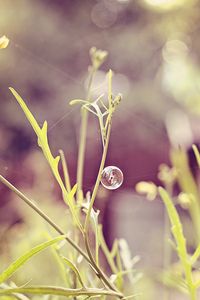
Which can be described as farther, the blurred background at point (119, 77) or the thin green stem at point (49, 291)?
the blurred background at point (119, 77)

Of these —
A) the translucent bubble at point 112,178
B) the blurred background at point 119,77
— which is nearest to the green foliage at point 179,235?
the translucent bubble at point 112,178

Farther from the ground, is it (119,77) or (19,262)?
(119,77)

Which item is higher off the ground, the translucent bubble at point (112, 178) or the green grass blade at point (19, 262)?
the translucent bubble at point (112, 178)

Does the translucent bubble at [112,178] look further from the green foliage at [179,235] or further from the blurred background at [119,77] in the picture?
the blurred background at [119,77]

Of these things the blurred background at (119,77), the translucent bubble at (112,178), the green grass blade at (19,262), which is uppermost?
the blurred background at (119,77)

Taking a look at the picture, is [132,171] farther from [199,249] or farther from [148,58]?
[199,249]

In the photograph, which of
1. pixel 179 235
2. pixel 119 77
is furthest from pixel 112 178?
pixel 119 77

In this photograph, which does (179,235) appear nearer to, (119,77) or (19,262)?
(19,262)
